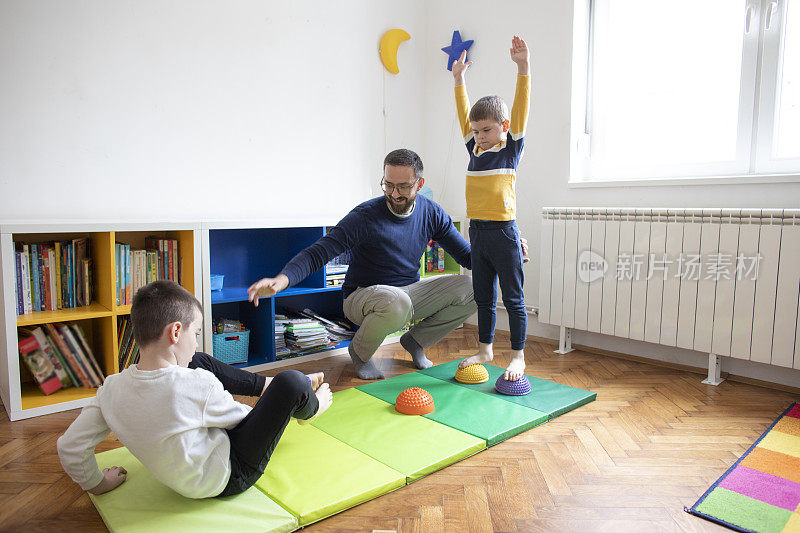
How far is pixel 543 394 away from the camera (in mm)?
2500

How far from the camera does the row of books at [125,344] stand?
2525mm

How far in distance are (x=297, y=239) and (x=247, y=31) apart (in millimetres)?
1199

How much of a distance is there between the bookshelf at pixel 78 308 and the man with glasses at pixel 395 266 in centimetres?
52

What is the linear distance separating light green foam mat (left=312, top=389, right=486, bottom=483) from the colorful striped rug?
72cm

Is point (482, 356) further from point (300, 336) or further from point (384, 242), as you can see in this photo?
point (300, 336)

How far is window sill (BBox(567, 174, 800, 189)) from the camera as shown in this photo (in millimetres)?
2617

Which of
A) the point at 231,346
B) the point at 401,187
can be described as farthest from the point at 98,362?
the point at 401,187

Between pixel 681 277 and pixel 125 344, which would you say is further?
pixel 681 277

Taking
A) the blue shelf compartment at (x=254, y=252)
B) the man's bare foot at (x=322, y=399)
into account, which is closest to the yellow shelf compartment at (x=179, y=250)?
the blue shelf compartment at (x=254, y=252)

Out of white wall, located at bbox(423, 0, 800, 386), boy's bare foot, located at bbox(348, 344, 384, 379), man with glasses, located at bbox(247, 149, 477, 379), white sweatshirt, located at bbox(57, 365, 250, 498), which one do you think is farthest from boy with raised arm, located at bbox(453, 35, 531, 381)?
white sweatshirt, located at bbox(57, 365, 250, 498)

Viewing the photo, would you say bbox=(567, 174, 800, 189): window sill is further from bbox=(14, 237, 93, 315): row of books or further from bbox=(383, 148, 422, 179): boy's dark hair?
bbox=(14, 237, 93, 315): row of books

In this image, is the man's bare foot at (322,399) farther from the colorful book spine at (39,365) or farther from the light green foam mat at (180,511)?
the colorful book spine at (39,365)

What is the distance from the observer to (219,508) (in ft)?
5.03

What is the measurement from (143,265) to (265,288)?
0.76 metres
